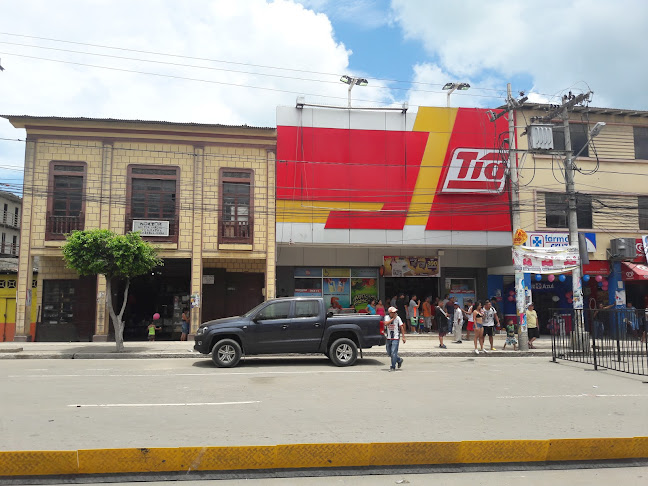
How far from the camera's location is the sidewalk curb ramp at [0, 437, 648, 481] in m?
5.07

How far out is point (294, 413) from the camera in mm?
7691

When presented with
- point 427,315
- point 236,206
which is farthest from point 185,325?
point 427,315

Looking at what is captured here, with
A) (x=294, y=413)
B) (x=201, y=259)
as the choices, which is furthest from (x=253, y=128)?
(x=294, y=413)

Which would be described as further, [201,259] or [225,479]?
[201,259]

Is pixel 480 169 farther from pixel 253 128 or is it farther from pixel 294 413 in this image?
pixel 294 413

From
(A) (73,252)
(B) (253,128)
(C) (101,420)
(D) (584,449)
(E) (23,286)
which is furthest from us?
(B) (253,128)

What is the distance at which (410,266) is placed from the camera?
2366 centimetres

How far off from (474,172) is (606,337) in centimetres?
1082

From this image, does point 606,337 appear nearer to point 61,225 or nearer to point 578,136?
point 578,136

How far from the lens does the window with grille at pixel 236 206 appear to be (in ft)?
69.0

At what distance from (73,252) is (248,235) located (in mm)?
7050

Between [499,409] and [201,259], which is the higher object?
[201,259]

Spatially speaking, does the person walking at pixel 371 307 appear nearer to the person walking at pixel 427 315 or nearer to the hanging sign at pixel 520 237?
the person walking at pixel 427 315

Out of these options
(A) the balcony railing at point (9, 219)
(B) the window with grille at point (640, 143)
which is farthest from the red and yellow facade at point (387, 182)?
(A) the balcony railing at point (9, 219)
